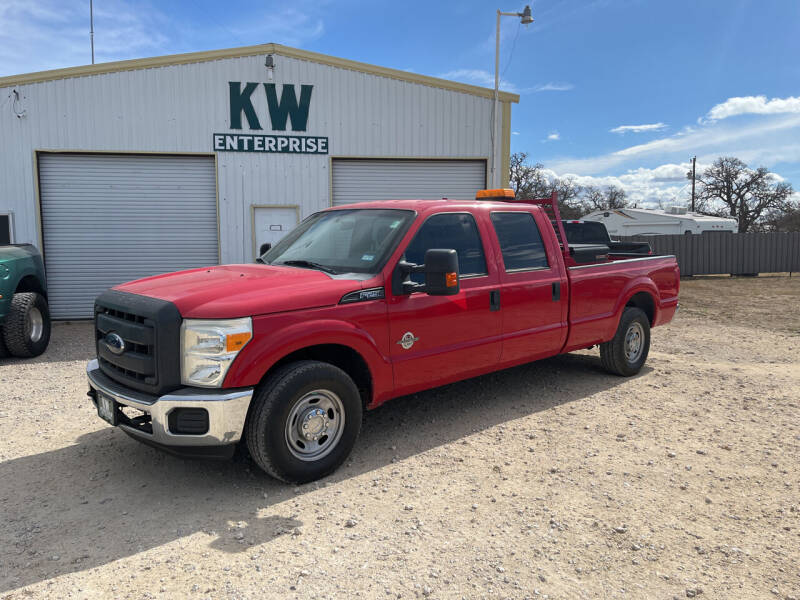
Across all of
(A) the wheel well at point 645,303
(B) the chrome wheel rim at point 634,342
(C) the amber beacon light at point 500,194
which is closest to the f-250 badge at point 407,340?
(C) the amber beacon light at point 500,194

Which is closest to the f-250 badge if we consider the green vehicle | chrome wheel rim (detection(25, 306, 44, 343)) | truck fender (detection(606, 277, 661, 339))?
truck fender (detection(606, 277, 661, 339))

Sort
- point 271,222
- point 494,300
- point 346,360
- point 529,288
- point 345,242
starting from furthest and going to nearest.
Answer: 1. point 271,222
2. point 529,288
3. point 494,300
4. point 345,242
5. point 346,360

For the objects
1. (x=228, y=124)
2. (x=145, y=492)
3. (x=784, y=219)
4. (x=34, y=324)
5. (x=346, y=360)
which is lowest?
(x=145, y=492)

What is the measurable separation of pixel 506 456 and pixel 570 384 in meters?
2.26

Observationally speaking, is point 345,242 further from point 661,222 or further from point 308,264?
point 661,222

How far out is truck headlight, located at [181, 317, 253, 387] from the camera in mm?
3393

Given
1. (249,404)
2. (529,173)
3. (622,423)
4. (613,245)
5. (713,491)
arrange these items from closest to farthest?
(249,404) → (713,491) → (622,423) → (613,245) → (529,173)

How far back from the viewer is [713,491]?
3746 mm

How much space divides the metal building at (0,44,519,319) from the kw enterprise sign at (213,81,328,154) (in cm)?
2

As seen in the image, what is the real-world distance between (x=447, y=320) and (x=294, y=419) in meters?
1.38

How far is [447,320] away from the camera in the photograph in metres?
4.43

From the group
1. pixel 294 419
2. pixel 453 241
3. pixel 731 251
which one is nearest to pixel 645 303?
pixel 453 241

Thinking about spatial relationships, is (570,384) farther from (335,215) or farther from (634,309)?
(335,215)

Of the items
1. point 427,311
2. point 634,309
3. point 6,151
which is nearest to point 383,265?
point 427,311
